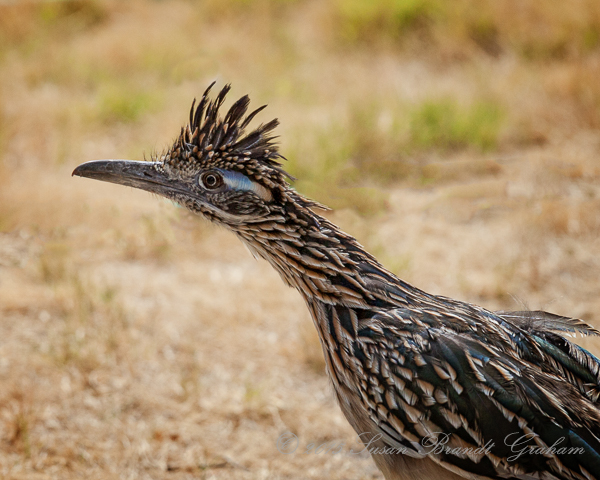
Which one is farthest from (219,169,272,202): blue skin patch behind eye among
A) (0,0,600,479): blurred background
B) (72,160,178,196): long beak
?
(0,0,600,479): blurred background

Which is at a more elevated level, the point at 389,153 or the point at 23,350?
the point at 389,153

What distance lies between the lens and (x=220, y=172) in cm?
331

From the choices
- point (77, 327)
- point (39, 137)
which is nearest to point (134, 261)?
point (77, 327)

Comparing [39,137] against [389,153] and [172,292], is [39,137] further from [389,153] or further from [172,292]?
[389,153]

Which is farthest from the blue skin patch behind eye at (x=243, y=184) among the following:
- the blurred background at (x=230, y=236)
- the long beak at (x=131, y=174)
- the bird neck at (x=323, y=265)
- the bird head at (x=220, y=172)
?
the blurred background at (x=230, y=236)

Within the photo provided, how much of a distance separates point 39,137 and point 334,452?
6.60 metres

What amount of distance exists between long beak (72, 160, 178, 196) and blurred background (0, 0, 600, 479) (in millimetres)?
1890

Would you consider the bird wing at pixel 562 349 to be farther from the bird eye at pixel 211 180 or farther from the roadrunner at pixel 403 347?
the bird eye at pixel 211 180

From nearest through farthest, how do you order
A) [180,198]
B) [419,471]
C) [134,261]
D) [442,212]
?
[419,471] < [180,198] < [134,261] < [442,212]

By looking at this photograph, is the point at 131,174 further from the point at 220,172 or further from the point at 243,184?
→ the point at 243,184

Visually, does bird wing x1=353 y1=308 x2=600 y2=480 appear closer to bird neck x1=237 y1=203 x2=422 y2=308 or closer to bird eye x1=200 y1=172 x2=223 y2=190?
bird neck x1=237 y1=203 x2=422 y2=308

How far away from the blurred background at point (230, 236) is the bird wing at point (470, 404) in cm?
94

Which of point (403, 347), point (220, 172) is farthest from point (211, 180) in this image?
point (403, 347)

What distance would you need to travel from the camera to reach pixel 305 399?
192 inches
